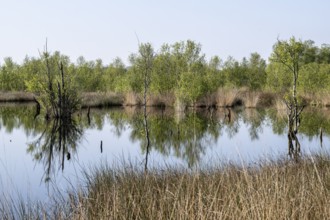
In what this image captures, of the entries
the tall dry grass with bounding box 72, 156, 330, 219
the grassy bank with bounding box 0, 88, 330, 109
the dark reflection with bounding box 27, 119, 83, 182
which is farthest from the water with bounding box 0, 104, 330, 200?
the grassy bank with bounding box 0, 88, 330, 109

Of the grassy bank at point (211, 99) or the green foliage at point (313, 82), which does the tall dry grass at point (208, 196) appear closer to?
the grassy bank at point (211, 99)

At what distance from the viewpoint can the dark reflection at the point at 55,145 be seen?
12789mm

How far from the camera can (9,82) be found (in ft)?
182

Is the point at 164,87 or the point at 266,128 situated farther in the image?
the point at 164,87

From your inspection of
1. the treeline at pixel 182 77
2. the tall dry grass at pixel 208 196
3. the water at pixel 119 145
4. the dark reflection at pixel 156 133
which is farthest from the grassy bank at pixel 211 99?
the tall dry grass at pixel 208 196

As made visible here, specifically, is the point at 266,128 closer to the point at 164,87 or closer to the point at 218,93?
the point at 218,93

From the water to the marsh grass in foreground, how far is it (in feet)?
5.73

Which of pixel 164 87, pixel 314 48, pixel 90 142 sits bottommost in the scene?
pixel 90 142

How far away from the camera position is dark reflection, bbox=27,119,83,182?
1279 centimetres

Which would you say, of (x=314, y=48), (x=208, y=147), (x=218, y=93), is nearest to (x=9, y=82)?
(x=218, y=93)

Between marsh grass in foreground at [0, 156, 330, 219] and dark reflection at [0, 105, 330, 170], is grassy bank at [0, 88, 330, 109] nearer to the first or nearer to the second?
dark reflection at [0, 105, 330, 170]

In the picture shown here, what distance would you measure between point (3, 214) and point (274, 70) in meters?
50.8

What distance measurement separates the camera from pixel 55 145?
16219 mm

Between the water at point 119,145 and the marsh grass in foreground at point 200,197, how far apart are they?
1.75 meters
